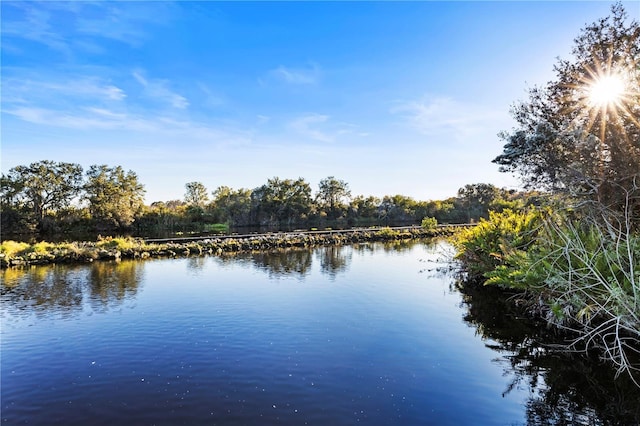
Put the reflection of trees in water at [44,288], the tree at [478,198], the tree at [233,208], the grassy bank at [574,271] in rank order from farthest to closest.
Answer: the tree at [478,198] < the tree at [233,208] < the reflection of trees in water at [44,288] < the grassy bank at [574,271]

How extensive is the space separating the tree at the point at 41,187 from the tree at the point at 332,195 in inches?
1333

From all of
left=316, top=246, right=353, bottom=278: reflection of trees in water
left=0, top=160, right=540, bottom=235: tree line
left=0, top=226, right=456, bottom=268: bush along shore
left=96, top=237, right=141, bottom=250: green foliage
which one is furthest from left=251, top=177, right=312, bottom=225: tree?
left=96, top=237, right=141, bottom=250: green foliage

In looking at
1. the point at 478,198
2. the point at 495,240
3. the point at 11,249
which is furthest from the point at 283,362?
the point at 478,198

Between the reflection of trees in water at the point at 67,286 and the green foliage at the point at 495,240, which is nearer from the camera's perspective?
the reflection of trees in water at the point at 67,286

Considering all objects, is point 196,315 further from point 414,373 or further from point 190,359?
point 414,373

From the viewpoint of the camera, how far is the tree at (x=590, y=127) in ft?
24.6

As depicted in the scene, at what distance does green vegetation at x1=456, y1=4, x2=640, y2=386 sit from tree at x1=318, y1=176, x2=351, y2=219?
53.2 meters

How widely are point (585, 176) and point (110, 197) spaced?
48.7 metres

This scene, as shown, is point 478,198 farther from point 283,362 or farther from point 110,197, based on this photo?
point 283,362

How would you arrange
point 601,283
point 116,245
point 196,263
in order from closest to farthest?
point 601,283
point 196,263
point 116,245

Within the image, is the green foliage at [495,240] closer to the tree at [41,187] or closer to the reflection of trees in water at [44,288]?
the reflection of trees in water at [44,288]

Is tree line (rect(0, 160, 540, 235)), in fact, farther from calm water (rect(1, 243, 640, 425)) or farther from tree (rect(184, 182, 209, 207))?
calm water (rect(1, 243, 640, 425))

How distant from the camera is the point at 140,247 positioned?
2277 centimetres

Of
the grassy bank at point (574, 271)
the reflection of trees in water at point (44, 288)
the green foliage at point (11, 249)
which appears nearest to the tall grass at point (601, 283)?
the grassy bank at point (574, 271)
